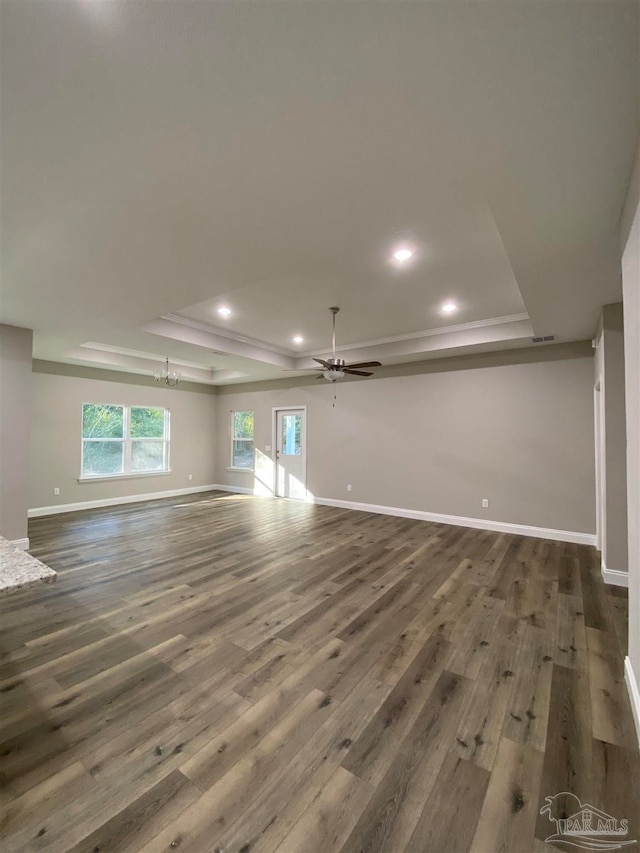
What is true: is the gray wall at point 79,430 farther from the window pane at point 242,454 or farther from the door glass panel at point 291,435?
the door glass panel at point 291,435

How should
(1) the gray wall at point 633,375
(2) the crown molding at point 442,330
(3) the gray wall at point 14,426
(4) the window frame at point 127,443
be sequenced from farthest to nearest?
1. (4) the window frame at point 127,443
2. (2) the crown molding at point 442,330
3. (3) the gray wall at point 14,426
4. (1) the gray wall at point 633,375

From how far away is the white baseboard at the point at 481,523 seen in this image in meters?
4.68

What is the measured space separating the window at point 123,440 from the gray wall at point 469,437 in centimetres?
337

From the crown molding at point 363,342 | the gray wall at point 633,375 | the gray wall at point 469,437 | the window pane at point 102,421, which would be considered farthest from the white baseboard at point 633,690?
the window pane at point 102,421

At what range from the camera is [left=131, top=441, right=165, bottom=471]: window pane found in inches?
294

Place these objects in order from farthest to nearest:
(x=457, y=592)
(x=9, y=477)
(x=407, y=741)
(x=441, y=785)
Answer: (x=9, y=477) → (x=457, y=592) → (x=407, y=741) → (x=441, y=785)

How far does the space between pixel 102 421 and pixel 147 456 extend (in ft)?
3.90

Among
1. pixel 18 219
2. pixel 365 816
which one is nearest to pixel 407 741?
pixel 365 816

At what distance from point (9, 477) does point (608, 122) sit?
5.92 metres

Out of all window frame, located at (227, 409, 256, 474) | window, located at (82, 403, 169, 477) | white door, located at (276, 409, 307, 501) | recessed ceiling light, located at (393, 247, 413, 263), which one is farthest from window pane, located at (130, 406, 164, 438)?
recessed ceiling light, located at (393, 247, 413, 263)

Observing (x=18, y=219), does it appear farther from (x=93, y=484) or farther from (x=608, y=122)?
(x=93, y=484)

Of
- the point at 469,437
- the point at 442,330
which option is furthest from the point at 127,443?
the point at 469,437

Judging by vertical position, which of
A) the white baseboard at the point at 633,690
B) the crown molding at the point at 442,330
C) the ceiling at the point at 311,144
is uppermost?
the crown molding at the point at 442,330

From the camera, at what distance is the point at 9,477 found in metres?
4.18
